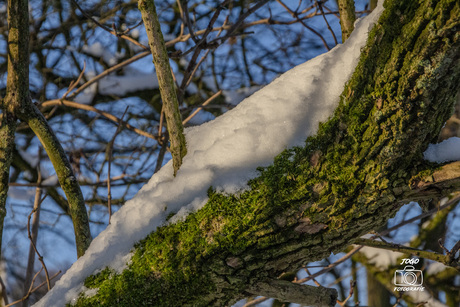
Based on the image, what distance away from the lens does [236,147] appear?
992 mm

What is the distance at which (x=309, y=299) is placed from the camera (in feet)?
3.30

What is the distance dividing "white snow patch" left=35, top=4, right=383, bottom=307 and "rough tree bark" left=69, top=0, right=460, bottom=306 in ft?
0.10

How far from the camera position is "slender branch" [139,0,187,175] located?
3.62 ft

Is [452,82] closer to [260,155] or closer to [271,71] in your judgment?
[260,155]

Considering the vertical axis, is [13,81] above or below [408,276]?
above

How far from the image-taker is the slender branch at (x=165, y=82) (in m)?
1.10

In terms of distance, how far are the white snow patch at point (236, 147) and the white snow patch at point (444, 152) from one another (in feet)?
0.82

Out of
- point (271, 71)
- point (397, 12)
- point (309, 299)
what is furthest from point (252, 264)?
point (271, 71)

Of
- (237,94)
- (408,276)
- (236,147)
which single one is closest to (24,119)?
(236,147)

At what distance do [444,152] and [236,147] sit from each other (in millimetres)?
505

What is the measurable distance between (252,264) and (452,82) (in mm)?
635

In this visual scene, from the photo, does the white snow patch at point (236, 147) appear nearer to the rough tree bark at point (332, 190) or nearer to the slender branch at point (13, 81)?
the rough tree bark at point (332, 190)

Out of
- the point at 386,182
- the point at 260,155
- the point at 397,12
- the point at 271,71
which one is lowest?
the point at 386,182

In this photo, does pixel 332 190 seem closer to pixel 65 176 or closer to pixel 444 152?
pixel 444 152
